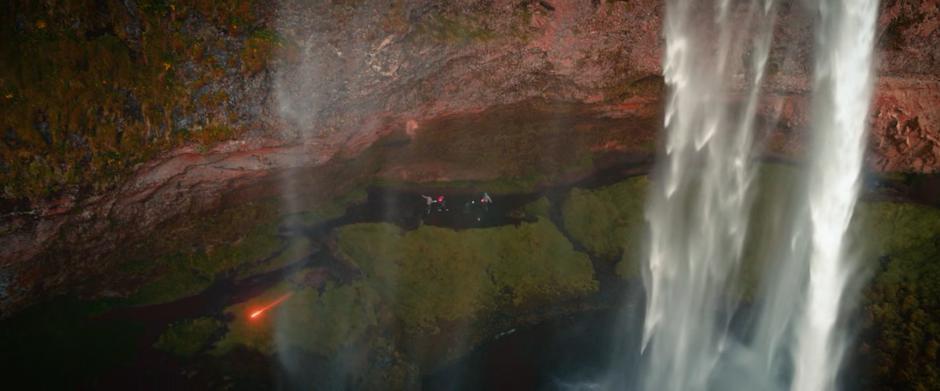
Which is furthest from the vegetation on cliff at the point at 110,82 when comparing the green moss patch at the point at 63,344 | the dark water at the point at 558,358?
the dark water at the point at 558,358

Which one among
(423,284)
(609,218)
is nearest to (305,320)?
(423,284)

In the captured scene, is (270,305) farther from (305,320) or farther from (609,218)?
(609,218)

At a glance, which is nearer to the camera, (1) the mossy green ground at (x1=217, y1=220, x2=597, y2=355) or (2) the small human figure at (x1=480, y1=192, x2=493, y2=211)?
(1) the mossy green ground at (x1=217, y1=220, x2=597, y2=355)

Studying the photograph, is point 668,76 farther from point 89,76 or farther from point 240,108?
point 89,76

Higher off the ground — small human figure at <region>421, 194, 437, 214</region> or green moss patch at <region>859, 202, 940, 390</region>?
small human figure at <region>421, 194, 437, 214</region>

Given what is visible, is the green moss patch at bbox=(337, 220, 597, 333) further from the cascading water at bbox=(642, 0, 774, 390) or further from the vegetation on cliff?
the vegetation on cliff

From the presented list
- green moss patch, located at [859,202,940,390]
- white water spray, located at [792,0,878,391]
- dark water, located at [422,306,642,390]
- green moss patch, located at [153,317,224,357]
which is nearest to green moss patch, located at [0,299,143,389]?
green moss patch, located at [153,317,224,357]

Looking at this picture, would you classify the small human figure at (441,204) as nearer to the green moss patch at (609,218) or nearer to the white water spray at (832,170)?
the green moss patch at (609,218)
